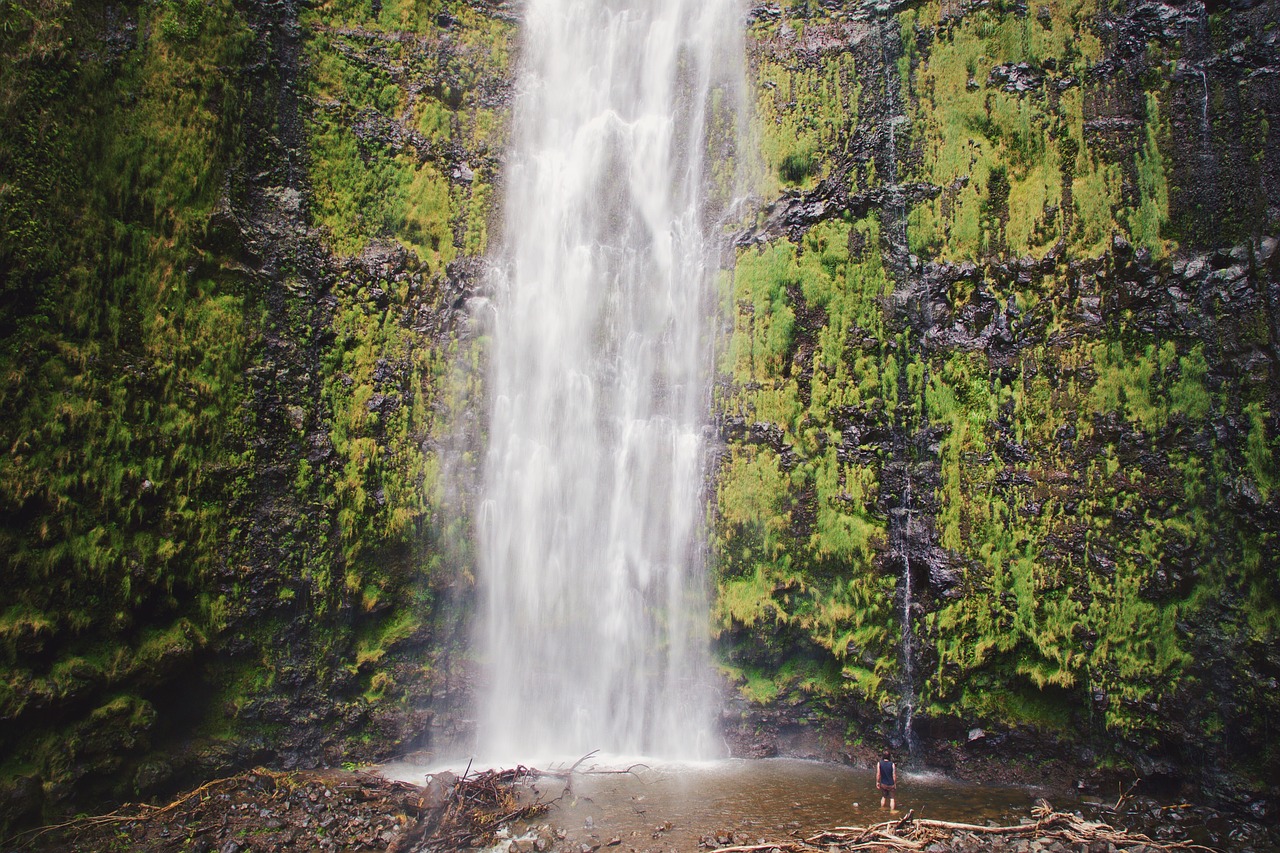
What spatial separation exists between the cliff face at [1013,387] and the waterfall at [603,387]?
825 millimetres

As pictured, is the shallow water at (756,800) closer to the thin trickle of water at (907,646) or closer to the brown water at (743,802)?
the brown water at (743,802)

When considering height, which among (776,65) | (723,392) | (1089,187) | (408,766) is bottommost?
(408,766)

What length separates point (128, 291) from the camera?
898 cm

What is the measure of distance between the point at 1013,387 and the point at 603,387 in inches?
239

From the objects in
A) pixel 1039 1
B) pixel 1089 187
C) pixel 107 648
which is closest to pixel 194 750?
pixel 107 648

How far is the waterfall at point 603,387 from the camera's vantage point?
1059 cm

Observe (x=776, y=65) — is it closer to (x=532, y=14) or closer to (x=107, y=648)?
(x=532, y=14)

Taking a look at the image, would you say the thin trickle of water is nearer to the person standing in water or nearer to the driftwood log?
the person standing in water

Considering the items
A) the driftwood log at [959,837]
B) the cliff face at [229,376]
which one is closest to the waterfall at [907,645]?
the driftwood log at [959,837]

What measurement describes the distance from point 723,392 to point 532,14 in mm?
7850

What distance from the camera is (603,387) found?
1148 centimetres

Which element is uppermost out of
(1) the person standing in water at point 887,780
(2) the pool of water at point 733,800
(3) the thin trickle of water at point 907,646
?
(3) the thin trickle of water at point 907,646

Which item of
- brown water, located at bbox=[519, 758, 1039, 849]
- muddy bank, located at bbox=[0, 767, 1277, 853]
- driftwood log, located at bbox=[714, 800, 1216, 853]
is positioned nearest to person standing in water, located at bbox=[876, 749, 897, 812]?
brown water, located at bbox=[519, 758, 1039, 849]

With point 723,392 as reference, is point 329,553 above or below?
below
